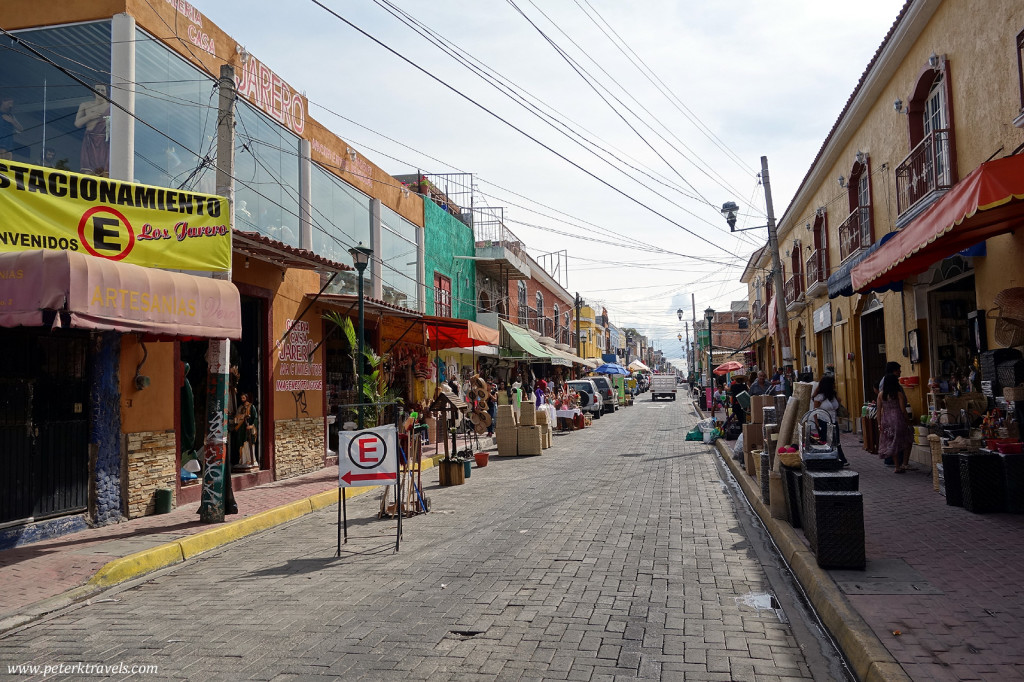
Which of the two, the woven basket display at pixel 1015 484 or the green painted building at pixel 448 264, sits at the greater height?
the green painted building at pixel 448 264

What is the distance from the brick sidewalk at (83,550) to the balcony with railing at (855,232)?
42.5ft

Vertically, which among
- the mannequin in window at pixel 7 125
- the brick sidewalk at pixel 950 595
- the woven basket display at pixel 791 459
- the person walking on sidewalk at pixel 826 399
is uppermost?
the mannequin in window at pixel 7 125

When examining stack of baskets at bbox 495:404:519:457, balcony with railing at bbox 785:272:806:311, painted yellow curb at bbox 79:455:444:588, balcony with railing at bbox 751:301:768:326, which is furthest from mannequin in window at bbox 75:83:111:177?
balcony with railing at bbox 751:301:768:326

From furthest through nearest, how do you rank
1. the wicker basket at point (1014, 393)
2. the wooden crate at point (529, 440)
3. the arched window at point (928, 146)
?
the wooden crate at point (529, 440)
the arched window at point (928, 146)
the wicker basket at point (1014, 393)

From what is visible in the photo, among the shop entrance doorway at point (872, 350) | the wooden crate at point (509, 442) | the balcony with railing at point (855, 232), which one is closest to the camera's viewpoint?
the balcony with railing at point (855, 232)

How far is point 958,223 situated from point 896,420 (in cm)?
547

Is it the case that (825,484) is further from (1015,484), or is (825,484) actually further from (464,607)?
(464,607)

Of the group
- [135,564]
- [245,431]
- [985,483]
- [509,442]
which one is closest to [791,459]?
[985,483]

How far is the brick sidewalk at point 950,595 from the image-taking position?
4.07 meters

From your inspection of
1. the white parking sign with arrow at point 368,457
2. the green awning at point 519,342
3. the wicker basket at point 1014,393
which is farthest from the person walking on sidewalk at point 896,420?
the green awning at point 519,342

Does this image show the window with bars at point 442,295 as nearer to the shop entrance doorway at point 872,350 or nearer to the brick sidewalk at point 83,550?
the shop entrance doorway at point 872,350

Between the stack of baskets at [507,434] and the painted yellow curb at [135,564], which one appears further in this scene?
the stack of baskets at [507,434]

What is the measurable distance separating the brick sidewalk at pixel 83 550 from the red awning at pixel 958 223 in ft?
29.4

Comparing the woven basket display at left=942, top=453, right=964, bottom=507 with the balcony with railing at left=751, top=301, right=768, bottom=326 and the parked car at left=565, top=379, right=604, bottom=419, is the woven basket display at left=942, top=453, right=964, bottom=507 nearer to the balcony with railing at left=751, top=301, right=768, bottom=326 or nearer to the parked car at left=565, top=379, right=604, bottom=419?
the parked car at left=565, top=379, right=604, bottom=419
